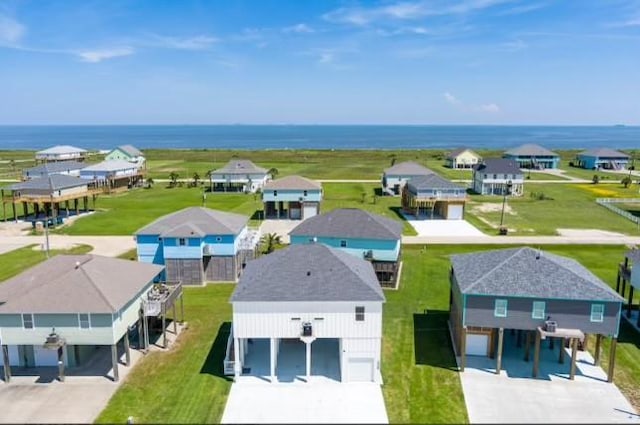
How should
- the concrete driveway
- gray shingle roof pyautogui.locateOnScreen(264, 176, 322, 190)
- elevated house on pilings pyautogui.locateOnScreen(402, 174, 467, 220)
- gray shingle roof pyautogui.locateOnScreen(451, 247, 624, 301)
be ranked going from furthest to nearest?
1. elevated house on pilings pyautogui.locateOnScreen(402, 174, 467, 220)
2. gray shingle roof pyautogui.locateOnScreen(264, 176, 322, 190)
3. gray shingle roof pyautogui.locateOnScreen(451, 247, 624, 301)
4. the concrete driveway

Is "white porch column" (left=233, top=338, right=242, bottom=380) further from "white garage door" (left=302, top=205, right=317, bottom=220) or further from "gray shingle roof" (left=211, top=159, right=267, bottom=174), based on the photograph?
"gray shingle roof" (left=211, top=159, right=267, bottom=174)

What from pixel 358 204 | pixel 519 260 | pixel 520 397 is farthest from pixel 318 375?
pixel 358 204

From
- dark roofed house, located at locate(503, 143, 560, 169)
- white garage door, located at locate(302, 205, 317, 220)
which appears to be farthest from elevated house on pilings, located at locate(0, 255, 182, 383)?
dark roofed house, located at locate(503, 143, 560, 169)

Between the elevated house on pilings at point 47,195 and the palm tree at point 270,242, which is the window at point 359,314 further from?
the elevated house on pilings at point 47,195

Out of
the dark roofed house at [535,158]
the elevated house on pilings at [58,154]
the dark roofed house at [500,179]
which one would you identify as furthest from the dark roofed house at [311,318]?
the elevated house on pilings at [58,154]

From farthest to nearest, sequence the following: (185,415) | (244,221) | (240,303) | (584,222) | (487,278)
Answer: (584,222) → (244,221) → (487,278) → (240,303) → (185,415)

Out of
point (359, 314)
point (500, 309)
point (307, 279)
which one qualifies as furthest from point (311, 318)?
point (500, 309)

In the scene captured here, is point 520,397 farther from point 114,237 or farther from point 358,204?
point 358,204

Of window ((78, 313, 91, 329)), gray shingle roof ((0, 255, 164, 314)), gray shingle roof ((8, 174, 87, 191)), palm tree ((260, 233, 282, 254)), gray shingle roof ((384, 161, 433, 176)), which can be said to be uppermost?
gray shingle roof ((384, 161, 433, 176))
